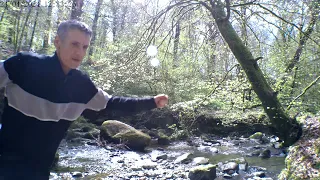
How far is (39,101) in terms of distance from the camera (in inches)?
74.2

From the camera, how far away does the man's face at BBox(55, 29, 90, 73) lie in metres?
1.99

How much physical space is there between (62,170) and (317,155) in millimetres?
5493

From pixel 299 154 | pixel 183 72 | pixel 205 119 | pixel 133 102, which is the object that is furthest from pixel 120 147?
pixel 133 102

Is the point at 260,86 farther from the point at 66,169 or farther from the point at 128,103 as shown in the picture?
the point at 66,169

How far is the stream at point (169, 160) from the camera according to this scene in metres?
6.98

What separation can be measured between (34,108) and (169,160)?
6.99m

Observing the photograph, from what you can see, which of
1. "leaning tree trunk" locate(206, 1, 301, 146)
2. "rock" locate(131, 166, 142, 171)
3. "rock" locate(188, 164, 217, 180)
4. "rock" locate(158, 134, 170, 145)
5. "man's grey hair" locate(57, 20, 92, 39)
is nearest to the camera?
"man's grey hair" locate(57, 20, 92, 39)

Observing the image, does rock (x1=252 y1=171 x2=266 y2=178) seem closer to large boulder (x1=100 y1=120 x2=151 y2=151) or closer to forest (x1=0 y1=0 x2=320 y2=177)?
forest (x1=0 y1=0 x2=320 y2=177)

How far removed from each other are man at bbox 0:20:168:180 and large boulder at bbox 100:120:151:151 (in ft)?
25.4

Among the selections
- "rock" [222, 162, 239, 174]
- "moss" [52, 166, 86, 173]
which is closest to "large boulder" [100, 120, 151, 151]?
"moss" [52, 166, 86, 173]

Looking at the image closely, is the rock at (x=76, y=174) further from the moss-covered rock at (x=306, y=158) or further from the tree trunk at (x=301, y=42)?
the tree trunk at (x=301, y=42)

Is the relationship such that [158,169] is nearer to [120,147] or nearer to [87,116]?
[120,147]

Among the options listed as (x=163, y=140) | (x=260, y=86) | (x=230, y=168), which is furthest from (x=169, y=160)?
(x=260, y=86)

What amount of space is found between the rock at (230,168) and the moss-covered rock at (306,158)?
247cm
